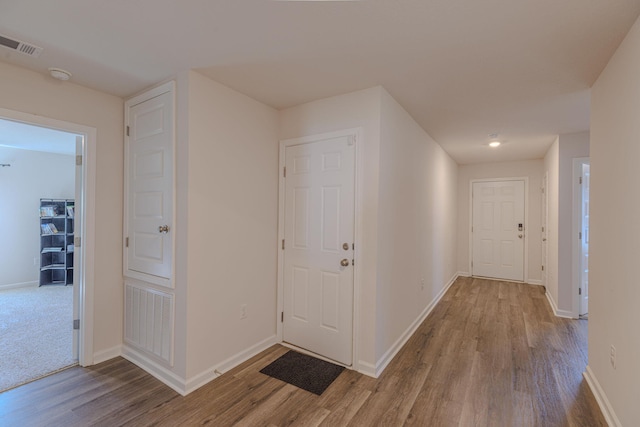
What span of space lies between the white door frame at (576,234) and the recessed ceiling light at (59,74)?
17.9 ft

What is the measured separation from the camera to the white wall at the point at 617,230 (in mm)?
1586

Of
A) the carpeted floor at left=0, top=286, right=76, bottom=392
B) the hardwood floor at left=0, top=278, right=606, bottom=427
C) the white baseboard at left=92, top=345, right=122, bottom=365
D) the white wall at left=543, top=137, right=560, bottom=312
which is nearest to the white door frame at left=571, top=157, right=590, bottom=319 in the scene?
the white wall at left=543, top=137, right=560, bottom=312

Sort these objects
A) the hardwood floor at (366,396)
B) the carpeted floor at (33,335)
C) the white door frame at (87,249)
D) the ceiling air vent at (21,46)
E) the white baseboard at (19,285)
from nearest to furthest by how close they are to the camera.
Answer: the ceiling air vent at (21,46) → the hardwood floor at (366,396) → the carpeted floor at (33,335) → the white door frame at (87,249) → the white baseboard at (19,285)

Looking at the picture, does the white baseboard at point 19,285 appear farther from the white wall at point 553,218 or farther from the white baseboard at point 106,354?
the white wall at point 553,218

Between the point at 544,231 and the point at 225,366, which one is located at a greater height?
the point at 544,231

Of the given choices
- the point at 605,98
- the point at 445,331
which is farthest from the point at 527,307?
the point at 605,98

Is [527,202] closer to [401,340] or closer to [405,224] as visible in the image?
[405,224]

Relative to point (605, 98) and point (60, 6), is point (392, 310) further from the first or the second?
point (60, 6)

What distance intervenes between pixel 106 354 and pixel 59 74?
2.36 m

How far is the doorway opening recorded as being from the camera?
2.47m

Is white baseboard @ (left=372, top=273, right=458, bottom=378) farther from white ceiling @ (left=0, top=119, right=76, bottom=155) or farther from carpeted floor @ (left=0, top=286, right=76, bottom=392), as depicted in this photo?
white ceiling @ (left=0, top=119, right=76, bottom=155)

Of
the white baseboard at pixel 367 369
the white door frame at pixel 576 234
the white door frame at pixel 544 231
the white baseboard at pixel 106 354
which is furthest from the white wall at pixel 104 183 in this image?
the white door frame at pixel 544 231

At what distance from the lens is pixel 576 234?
147 inches

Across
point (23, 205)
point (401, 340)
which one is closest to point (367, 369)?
point (401, 340)
